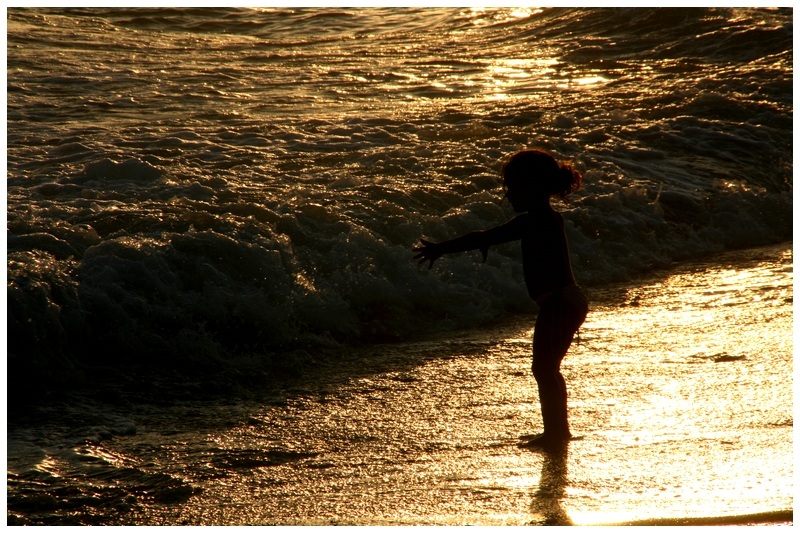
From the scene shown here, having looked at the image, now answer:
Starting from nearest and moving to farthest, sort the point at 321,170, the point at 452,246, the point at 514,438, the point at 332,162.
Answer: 1. the point at 452,246
2. the point at 514,438
3. the point at 321,170
4. the point at 332,162

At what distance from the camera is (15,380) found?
233 inches

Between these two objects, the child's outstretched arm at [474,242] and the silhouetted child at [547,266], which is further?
the silhouetted child at [547,266]

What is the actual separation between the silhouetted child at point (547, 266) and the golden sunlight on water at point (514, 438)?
233 millimetres

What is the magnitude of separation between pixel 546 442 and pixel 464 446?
1.29 ft

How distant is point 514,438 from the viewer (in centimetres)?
484

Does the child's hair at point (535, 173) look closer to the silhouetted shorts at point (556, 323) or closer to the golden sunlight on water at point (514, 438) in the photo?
the silhouetted shorts at point (556, 323)

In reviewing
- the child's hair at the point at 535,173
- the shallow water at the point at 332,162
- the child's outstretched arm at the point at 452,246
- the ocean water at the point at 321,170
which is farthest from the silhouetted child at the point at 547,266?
the shallow water at the point at 332,162

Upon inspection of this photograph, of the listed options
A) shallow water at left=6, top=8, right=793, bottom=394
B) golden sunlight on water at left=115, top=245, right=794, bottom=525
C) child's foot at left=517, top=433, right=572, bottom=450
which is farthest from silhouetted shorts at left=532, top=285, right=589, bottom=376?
shallow water at left=6, top=8, right=793, bottom=394

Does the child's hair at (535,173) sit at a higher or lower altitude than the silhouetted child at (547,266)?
higher

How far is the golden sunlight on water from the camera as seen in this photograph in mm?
4051

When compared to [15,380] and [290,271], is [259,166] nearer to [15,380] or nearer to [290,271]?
[290,271]

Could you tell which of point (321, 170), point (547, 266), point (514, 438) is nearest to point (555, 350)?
point (547, 266)

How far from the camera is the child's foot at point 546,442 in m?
4.69

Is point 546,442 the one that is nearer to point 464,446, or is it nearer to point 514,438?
point 514,438
